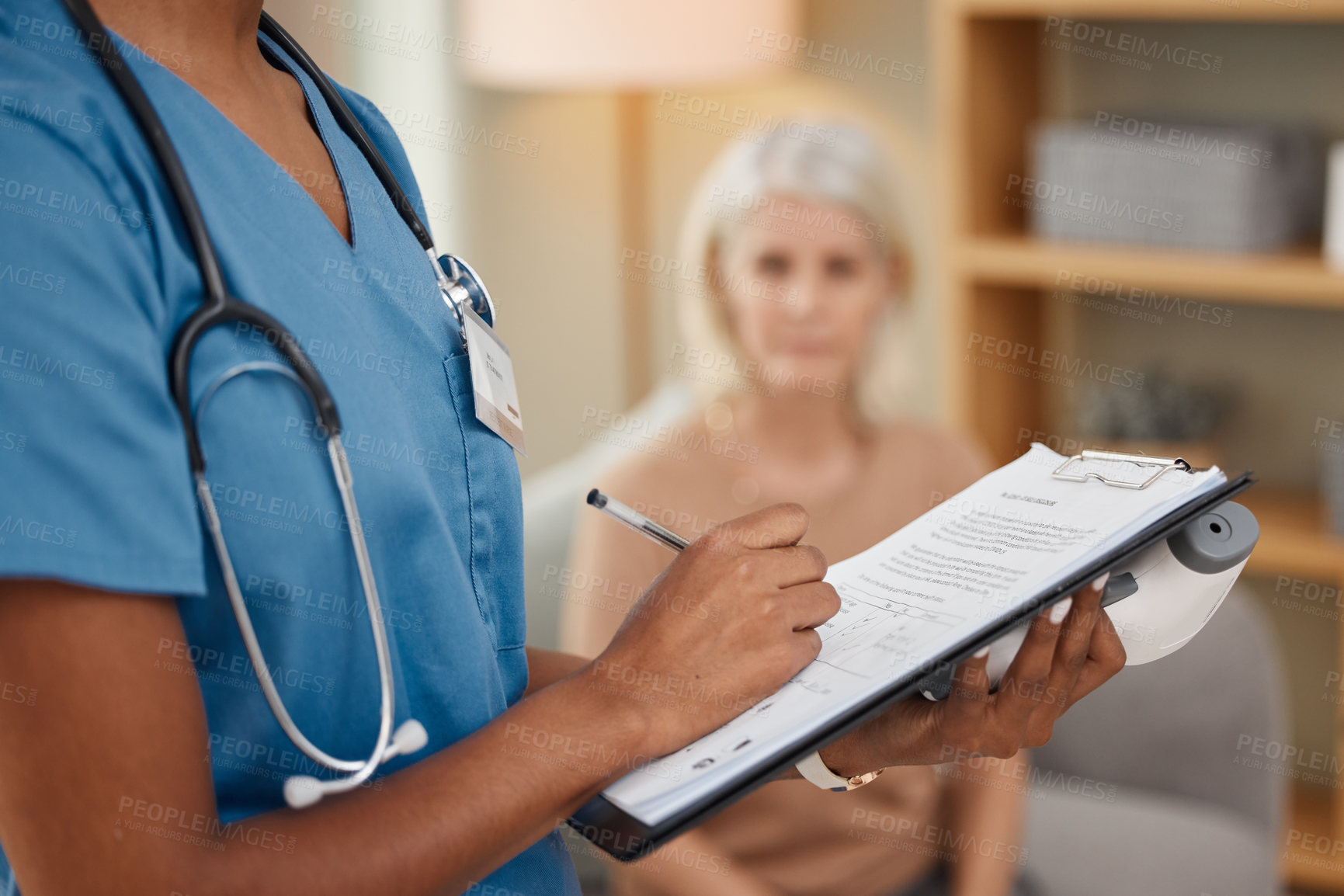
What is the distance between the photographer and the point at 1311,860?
7.72 ft

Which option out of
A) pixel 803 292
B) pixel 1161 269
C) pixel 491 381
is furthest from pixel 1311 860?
pixel 491 381

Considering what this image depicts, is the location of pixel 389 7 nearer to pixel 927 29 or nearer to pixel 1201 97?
pixel 927 29

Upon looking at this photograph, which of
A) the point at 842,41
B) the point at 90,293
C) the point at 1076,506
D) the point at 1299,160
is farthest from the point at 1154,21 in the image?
the point at 90,293

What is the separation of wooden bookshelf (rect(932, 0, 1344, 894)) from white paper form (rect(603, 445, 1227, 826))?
1.51 metres

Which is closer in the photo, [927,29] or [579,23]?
[579,23]

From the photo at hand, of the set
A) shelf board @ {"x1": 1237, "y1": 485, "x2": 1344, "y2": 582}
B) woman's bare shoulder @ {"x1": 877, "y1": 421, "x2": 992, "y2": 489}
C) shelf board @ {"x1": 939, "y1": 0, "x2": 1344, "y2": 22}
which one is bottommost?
shelf board @ {"x1": 1237, "y1": 485, "x2": 1344, "y2": 582}

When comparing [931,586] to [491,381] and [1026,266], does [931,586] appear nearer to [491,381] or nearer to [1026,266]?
[491,381]

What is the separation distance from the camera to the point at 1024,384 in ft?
8.79

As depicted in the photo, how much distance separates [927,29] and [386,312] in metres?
2.41

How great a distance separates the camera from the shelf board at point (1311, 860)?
2.33 meters

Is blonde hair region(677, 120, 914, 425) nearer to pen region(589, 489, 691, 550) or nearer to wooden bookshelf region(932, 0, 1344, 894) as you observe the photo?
wooden bookshelf region(932, 0, 1344, 894)

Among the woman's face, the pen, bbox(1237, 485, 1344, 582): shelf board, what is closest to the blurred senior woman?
the woman's face

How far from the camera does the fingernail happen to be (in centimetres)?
74

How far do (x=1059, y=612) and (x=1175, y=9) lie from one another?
68.2 inches
